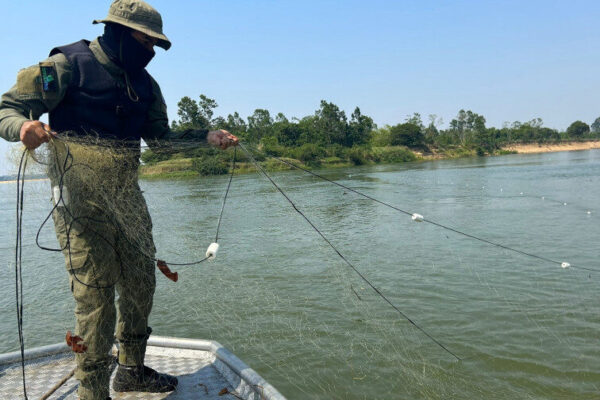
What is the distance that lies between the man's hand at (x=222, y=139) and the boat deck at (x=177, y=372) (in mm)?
1467

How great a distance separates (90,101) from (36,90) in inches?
10.2

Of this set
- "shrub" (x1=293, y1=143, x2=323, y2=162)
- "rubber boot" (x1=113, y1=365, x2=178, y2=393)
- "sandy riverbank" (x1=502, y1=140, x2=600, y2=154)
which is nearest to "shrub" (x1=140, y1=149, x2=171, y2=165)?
"rubber boot" (x1=113, y1=365, x2=178, y2=393)

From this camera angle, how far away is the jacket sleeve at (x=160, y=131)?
9.58ft

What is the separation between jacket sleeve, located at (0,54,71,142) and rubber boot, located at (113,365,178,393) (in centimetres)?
151

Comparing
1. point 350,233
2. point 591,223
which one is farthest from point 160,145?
point 591,223

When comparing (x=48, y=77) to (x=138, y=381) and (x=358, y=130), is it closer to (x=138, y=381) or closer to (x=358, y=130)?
(x=138, y=381)

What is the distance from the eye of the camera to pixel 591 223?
11078 mm

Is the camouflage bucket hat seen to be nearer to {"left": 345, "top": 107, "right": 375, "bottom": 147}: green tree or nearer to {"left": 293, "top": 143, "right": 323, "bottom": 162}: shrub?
{"left": 293, "top": 143, "right": 323, "bottom": 162}: shrub

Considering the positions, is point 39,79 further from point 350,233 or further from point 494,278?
point 350,233

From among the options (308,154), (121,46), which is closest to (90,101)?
(121,46)

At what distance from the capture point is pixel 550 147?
119 metres

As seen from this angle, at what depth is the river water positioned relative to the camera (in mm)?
4152

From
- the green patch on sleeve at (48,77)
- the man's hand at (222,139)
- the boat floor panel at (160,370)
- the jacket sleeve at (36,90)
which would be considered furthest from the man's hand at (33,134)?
the boat floor panel at (160,370)

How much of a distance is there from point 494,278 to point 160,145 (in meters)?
5.60
